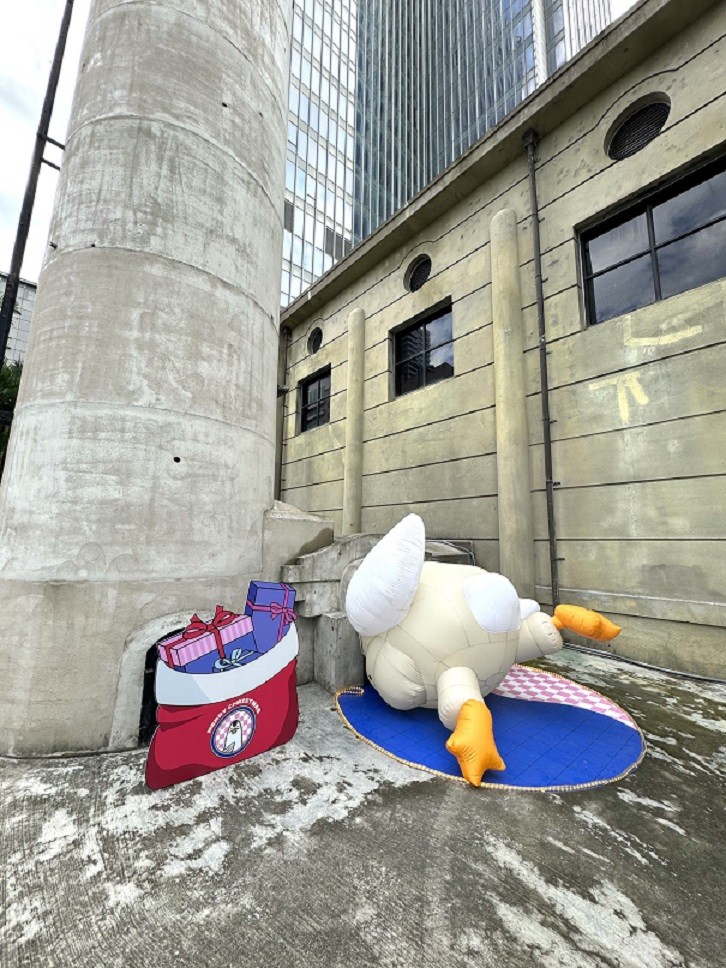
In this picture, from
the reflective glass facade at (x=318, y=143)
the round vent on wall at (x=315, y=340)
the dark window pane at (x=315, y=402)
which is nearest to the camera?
the dark window pane at (x=315, y=402)

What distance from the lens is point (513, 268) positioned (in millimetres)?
8305

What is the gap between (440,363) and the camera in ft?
32.4

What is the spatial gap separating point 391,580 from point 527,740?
2.00 meters

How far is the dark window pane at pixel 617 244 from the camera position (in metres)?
6.96

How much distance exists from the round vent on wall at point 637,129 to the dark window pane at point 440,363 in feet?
13.9

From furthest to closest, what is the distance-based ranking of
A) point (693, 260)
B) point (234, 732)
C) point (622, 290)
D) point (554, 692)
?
1. point (622, 290)
2. point (693, 260)
3. point (554, 692)
4. point (234, 732)

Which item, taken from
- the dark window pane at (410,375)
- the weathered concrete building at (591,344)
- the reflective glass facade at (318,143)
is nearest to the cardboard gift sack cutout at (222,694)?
the weathered concrete building at (591,344)

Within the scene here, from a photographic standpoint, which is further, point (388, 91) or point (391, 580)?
point (388, 91)

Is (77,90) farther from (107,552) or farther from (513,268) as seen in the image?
(513,268)

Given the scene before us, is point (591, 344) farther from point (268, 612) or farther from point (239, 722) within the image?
point (239, 722)

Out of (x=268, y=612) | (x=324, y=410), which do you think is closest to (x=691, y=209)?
(x=268, y=612)

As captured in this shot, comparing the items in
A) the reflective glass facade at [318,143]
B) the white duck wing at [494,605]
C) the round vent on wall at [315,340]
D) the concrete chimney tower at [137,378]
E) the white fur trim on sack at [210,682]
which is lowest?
the white fur trim on sack at [210,682]

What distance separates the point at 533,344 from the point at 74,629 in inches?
324

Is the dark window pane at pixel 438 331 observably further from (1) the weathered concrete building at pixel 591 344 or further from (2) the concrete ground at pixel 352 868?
(2) the concrete ground at pixel 352 868
